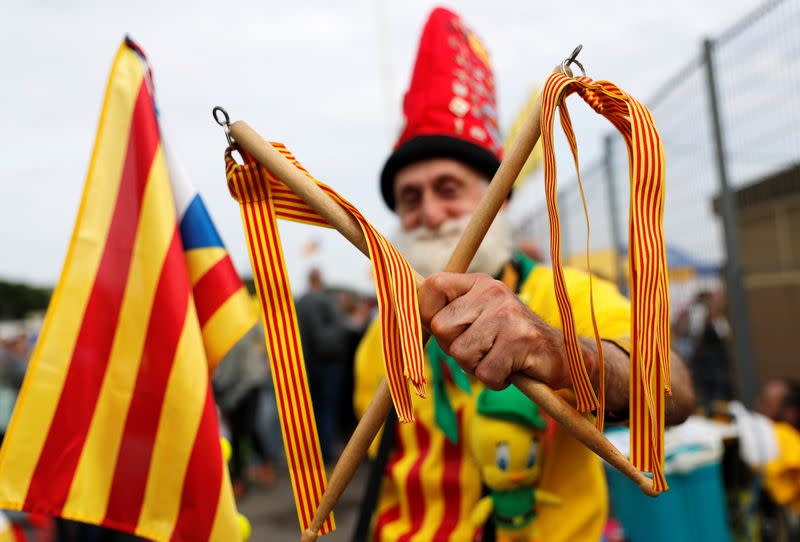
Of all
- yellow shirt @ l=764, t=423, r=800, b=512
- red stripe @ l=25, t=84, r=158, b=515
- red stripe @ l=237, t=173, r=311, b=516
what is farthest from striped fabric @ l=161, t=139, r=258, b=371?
yellow shirt @ l=764, t=423, r=800, b=512

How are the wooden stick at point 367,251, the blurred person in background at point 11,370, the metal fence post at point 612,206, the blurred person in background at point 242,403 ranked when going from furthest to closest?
the blurred person in background at point 242,403, the blurred person in background at point 11,370, the metal fence post at point 612,206, the wooden stick at point 367,251

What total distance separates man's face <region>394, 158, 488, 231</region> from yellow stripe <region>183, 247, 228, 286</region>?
1.85 feet

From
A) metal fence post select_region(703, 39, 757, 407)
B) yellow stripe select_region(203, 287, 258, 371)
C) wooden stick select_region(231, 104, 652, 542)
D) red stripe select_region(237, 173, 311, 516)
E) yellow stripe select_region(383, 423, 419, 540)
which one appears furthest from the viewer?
metal fence post select_region(703, 39, 757, 407)

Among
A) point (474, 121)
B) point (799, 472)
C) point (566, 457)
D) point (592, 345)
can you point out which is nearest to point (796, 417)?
point (799, 472)

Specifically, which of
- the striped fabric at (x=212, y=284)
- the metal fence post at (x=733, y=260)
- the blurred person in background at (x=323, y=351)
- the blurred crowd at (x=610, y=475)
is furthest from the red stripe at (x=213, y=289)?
the blurred person in background at (x=323, y=351)

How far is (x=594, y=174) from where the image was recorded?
544 centimetres

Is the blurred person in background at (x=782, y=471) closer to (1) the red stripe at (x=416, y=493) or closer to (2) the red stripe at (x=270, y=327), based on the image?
(1) the red stripe at (x=416, y=493)

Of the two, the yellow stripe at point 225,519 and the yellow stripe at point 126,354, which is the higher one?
the yellow stripe at point 126,354

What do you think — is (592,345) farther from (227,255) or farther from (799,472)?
(799,472)

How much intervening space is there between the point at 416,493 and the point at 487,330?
898mm

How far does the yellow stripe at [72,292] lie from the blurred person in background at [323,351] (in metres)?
4.29

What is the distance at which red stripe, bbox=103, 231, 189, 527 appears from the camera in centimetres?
140

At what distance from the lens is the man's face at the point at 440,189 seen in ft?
5.90

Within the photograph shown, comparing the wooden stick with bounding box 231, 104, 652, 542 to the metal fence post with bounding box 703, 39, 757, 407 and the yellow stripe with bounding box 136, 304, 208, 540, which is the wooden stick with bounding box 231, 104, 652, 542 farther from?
the metal fence post with bounding box 703, 39, 757, 407
